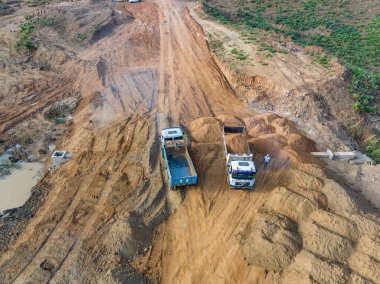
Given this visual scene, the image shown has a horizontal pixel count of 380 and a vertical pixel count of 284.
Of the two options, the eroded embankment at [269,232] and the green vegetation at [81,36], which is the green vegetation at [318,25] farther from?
the eroded embankment at [269,232]

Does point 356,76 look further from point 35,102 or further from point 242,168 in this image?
point 35,102

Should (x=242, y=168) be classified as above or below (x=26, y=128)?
above

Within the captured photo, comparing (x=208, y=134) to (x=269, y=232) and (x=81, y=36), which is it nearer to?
(x=269, y=232)

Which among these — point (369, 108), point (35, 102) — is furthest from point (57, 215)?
point (369, 108)

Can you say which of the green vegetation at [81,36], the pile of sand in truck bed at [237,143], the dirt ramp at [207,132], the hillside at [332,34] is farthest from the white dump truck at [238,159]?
the green vegetation at [81,36]

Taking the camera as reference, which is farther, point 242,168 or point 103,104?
point 103,104

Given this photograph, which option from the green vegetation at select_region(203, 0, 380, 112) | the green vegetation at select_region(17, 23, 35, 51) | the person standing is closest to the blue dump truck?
the person standing

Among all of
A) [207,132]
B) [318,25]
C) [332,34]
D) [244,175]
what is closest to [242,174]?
[244,175]
